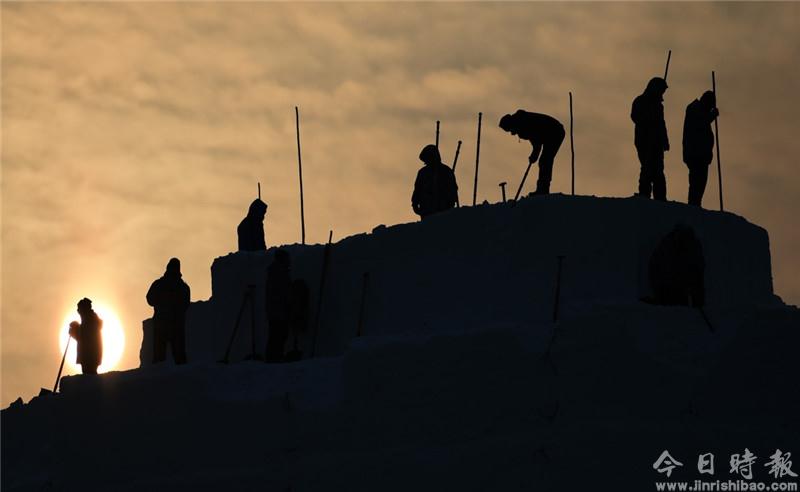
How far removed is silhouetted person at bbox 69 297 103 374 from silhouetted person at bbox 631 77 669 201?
7289 mm

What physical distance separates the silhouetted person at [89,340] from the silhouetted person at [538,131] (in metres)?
6.08

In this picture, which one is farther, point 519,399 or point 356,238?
point 356,238

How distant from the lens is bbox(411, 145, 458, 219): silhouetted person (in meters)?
22.8

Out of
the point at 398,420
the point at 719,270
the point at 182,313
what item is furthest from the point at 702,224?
the point at 182,313

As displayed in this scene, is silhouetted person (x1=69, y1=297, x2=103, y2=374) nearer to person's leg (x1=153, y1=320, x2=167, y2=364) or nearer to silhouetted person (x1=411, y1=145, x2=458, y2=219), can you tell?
person's leg (x1=153, y1=320, x2=167, y2=364)

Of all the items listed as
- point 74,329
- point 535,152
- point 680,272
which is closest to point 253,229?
point 74,329

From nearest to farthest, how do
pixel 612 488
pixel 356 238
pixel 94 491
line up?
pixel 612 488, pixel 94 491, pixel 356 238

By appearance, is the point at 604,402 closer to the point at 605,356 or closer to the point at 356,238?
the point at 605,356

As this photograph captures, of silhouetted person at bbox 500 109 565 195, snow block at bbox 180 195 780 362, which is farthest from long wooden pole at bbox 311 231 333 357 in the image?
silhouetted person at bbox 500 109 565 195

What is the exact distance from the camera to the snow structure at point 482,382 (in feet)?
61.4

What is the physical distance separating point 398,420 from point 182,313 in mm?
4424

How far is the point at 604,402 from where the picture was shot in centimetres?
1870

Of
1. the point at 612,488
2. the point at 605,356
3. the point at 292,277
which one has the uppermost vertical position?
the point at 292,277

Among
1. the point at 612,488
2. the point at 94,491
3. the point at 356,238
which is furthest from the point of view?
the point at 356,238
